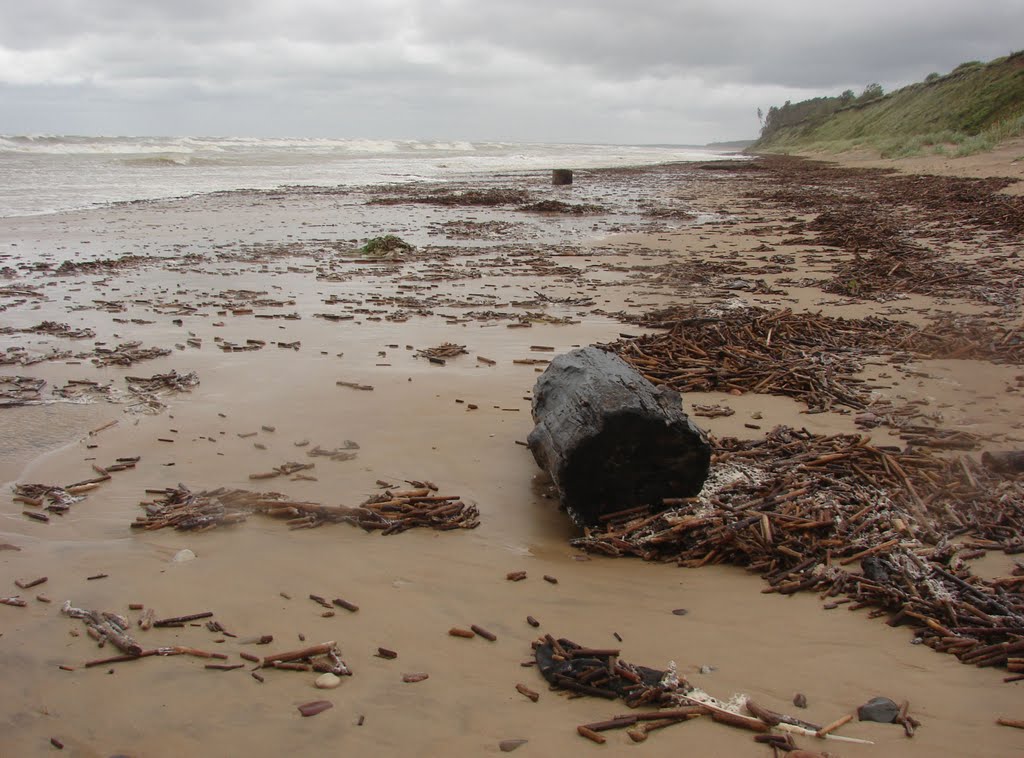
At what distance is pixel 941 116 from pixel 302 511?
51.0 m

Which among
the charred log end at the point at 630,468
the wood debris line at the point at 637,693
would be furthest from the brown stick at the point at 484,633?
the charred log end at the point at 630,468

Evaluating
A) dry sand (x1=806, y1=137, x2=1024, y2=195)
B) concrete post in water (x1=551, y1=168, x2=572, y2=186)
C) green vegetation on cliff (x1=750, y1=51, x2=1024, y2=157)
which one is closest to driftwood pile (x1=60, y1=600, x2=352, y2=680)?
dry sand (x1=806, y1=137, x2=1024, y2=195)

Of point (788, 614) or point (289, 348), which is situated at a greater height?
point (289, 348)

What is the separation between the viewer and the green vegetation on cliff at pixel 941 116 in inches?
1362

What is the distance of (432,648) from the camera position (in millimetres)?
2988

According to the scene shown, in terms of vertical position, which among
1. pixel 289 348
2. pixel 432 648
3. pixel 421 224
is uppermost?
pixel 421 224

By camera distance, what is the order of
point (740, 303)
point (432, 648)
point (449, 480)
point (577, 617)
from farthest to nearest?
point (740, 303)
point (449, 480)
point (577, 617)
point (432, 648)

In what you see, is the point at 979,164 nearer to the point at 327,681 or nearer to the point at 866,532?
the point at 866,532

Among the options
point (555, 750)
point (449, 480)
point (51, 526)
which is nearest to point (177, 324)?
point (51, 526)

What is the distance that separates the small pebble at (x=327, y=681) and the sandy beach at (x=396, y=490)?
0.03m

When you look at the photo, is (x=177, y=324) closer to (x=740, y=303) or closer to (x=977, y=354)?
(x=740, y=303)

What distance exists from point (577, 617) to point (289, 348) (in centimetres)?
524

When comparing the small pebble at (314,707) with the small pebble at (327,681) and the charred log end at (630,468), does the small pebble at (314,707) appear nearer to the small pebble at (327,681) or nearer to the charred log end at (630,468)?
the small pebble at (327,681)

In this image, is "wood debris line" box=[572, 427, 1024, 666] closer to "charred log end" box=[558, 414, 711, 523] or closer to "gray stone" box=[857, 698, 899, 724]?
"charred log end" box=[558, 414, 711, 523]
